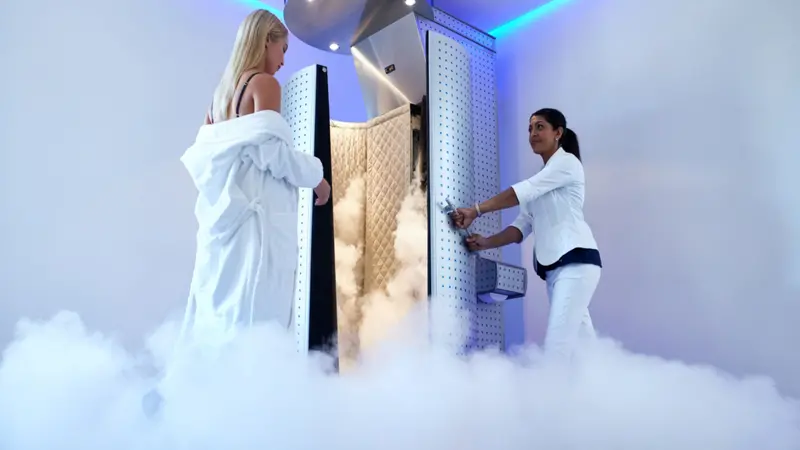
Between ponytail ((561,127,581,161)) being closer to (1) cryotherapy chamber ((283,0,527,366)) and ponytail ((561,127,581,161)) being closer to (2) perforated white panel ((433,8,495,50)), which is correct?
(1) cryotherapy chamber ((283,0,527,366))

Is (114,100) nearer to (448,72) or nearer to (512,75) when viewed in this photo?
(448,72)

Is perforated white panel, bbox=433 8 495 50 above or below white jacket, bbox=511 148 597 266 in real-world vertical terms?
above

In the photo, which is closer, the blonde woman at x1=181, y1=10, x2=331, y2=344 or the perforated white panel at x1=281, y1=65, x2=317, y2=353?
the blonde woman at x1=181, y1=10, x2=331, y2=344

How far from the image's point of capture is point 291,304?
203cm

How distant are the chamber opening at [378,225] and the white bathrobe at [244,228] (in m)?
0.98

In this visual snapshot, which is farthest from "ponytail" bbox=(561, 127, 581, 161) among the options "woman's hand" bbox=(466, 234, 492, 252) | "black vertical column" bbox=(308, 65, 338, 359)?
"black vertical column" bbox=(308, 65, 338, 359)

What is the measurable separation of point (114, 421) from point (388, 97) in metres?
2.00

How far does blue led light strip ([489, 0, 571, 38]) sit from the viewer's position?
404 centimetres

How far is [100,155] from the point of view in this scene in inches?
127

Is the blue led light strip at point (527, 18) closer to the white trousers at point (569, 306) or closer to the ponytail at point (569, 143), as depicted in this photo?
the ponytail at point (569, 143)

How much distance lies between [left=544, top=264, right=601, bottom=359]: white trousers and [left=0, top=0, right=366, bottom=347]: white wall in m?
1.92

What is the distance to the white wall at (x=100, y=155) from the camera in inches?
117

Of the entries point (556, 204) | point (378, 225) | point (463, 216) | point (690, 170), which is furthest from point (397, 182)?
point (690, 170)

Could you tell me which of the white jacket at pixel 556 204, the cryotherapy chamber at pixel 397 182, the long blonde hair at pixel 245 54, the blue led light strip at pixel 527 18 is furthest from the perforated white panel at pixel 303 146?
the blue led light strip at pixel 527 18
